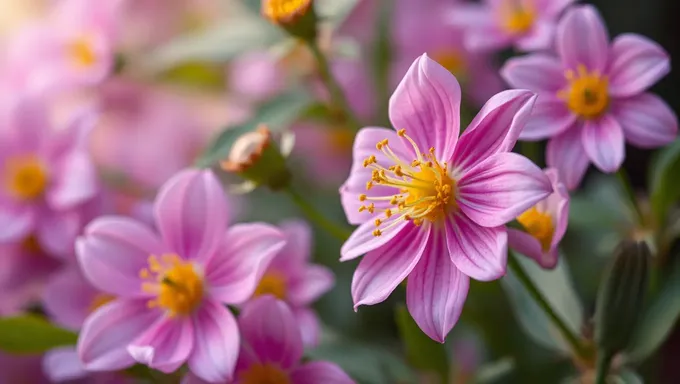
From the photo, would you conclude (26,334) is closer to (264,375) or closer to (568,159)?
(264,375)

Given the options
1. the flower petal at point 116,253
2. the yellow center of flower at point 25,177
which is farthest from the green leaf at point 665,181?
the yellow center of flower at point 25,177

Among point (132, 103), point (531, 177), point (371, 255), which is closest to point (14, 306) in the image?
point (132, 103)

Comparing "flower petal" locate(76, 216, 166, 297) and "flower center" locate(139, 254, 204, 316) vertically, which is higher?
"flower petal" locate(76, 216, 166, 297)

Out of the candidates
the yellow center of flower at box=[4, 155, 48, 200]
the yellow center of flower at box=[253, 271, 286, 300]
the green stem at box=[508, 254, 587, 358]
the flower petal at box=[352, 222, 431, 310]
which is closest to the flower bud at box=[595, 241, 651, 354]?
the green stem at box=[508, 254, 587, 358]

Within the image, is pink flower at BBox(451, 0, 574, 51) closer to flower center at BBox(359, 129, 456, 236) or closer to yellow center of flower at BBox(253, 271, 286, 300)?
flower center at BBox(359, 129, 456, 236)

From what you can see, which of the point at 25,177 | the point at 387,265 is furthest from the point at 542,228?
the point at 25,177

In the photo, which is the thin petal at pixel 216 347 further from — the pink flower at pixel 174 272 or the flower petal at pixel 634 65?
the flower petal at pixel 634 65

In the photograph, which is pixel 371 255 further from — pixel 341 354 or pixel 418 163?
pixel 341 354
